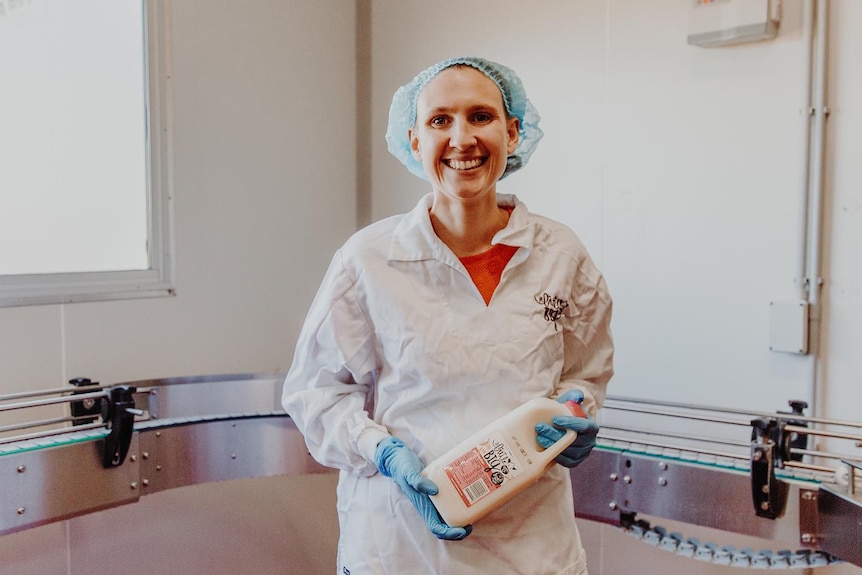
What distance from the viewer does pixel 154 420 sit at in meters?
1.59

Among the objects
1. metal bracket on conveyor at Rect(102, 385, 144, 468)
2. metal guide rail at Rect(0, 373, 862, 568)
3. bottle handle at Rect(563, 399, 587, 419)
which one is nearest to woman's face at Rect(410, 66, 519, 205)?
bottle handle at Rect(563, 399, 587, 419)

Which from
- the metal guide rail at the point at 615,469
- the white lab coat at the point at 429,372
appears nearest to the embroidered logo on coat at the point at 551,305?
the white lab coat at the point at 429,372

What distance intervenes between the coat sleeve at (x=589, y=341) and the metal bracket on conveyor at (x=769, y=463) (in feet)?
1.02

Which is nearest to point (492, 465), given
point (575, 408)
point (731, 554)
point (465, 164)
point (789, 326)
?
point (575, 408)

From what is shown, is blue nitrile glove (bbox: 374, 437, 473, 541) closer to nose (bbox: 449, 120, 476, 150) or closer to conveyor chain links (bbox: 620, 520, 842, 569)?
nose (bbox: 449, 120, 476, 150)

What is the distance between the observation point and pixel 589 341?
3.66 feet

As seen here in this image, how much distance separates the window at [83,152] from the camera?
5.32ft

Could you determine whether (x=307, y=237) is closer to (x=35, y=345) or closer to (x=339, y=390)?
(x=35, y=345)

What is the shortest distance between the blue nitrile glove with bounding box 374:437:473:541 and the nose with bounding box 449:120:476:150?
377 mm

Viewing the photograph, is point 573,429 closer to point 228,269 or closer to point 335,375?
point 335,375

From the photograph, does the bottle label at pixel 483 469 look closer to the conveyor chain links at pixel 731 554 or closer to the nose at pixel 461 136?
the nose at pixel 461 136

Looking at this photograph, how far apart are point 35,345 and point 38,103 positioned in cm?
50

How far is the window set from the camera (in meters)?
1.62

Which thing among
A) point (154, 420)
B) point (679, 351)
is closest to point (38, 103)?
point (154, 420)
